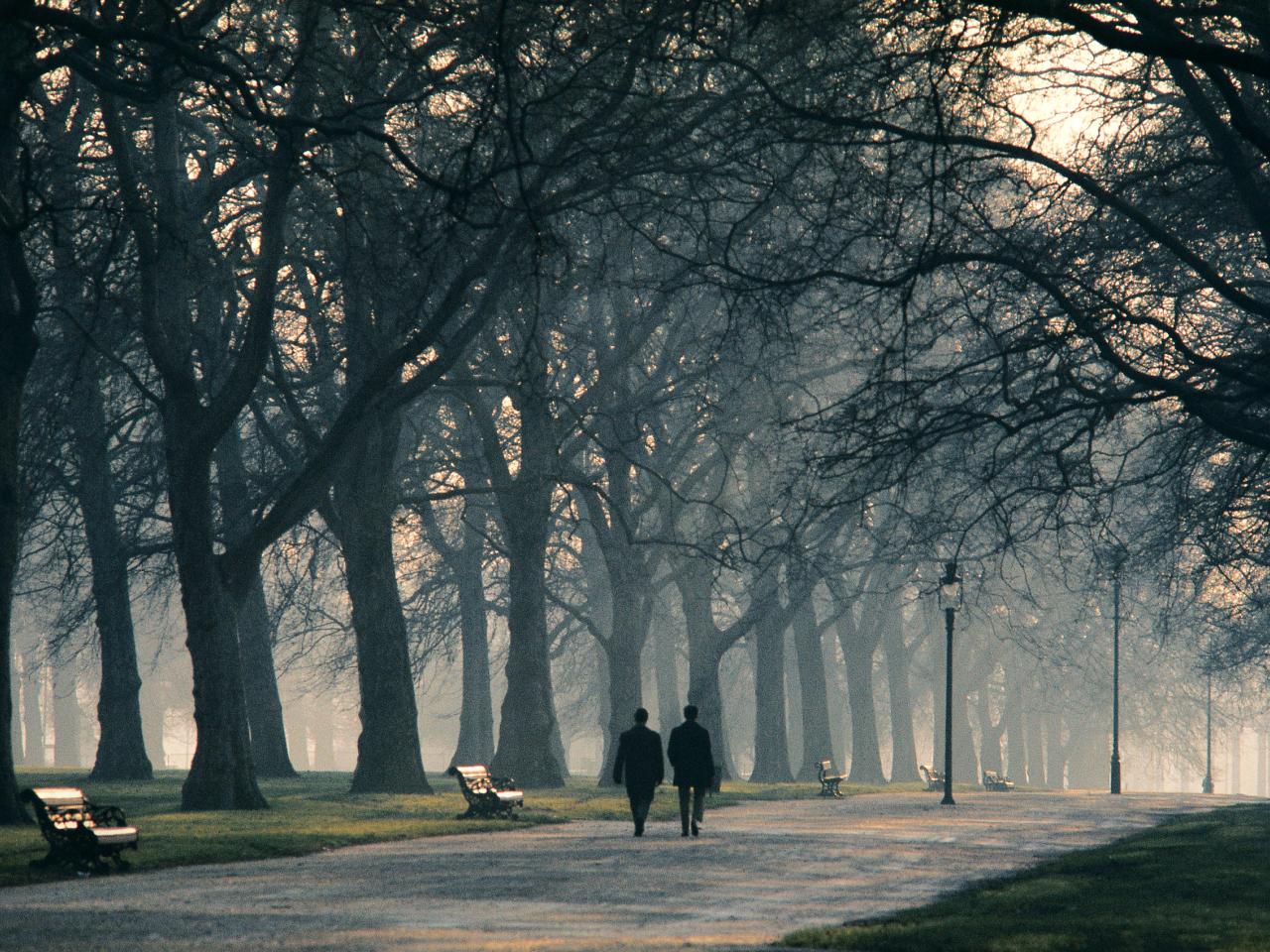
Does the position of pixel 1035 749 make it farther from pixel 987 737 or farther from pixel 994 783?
pixel 994 783

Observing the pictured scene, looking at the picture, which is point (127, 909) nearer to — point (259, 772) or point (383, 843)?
point (383, 843)

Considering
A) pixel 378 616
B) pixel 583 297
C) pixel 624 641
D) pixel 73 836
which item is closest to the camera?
pixel 73 836

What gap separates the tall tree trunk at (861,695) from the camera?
175ft

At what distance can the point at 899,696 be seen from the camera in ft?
191

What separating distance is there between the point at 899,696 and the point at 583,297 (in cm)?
2695

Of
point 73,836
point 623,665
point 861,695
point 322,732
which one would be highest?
point 623,665

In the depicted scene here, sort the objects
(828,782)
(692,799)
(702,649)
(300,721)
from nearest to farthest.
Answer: (692,799) → (828,782) → (702,649) → (300,721)

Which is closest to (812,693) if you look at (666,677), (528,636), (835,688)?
(666,677)

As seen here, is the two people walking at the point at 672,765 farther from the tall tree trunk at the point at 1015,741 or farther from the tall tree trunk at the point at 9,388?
the tall tree trunk at the point at 1015,741

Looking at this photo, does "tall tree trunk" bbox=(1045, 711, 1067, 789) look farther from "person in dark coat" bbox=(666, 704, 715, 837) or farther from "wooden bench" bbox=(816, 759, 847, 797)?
"person in dark coat" bbox=(666, 704, 715, 837)

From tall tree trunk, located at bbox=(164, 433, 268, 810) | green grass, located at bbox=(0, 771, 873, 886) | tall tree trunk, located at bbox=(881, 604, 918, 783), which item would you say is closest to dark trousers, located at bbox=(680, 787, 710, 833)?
green grass, located at bbox=(0, 771, 873, 886)

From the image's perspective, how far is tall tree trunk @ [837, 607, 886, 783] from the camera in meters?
53.2

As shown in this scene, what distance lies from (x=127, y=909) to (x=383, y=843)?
303 inches

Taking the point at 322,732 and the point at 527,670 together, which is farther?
the point at 322,732
